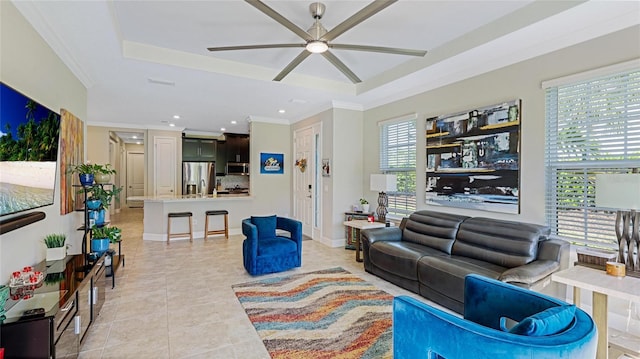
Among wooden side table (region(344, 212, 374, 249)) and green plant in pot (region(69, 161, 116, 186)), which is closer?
green plant in pot (region(69, 161, 116, 186))

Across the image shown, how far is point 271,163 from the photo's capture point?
24.2 feet

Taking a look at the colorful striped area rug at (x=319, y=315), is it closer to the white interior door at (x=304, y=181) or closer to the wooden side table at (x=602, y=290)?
the wooden side table at (x=602, y=290)

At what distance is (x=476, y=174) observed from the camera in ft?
12.5

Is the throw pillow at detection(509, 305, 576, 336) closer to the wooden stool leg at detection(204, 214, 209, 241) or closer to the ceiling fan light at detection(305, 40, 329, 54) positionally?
the ceiling fan light at detection(305, 40, 329, 54)

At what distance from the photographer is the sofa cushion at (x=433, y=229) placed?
372cm

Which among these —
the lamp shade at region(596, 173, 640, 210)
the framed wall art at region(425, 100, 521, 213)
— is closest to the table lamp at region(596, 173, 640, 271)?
the lamp shade at region(596, 173, 640, 210)

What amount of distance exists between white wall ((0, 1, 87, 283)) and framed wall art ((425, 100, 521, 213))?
4.33 meters

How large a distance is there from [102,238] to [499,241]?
14.0 feet

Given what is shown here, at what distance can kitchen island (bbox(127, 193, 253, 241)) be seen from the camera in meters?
6.28

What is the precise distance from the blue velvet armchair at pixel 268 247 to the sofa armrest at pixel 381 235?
0.96 m

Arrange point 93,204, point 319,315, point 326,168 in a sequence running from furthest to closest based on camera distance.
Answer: point 326,168 → point 93,204 → point 319,315

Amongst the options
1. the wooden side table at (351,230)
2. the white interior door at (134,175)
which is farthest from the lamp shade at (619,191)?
the white interior door at (134,175)

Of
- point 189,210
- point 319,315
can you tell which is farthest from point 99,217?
point 189,210

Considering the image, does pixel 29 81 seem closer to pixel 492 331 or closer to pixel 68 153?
pixel 68 153
